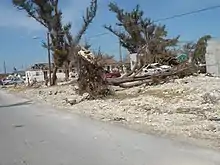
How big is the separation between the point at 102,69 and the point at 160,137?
15.2m

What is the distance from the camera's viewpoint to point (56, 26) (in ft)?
165

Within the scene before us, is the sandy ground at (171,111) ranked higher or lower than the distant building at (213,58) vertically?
lower

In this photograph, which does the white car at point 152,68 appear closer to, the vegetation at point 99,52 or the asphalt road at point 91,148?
the vegetation at point 99,52

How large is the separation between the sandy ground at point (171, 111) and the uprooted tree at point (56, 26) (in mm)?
25908

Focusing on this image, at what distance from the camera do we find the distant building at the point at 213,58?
32.2m

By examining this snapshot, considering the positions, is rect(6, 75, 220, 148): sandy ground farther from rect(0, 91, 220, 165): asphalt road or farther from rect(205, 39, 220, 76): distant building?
rect(205, 39, 220, 76): distant building

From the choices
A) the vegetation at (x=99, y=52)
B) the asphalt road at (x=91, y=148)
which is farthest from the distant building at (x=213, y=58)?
the asphalt road at (x=91, y=148)

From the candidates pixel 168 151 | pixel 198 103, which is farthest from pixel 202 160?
pixel 198 103

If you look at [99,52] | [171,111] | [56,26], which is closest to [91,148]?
[171,111]

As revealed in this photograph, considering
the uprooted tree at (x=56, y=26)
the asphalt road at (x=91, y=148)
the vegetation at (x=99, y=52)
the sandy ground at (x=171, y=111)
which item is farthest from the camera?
the uprooted tree at (x=56, y=26)

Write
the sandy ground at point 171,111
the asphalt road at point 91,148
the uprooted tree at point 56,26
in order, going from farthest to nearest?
the uprooted tree at point 56,26 → the sandy ground at point 171,111 → the asphalt road at point 91,148

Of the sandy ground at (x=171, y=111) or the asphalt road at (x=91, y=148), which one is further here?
the sandy ground at (x=171, y=111)

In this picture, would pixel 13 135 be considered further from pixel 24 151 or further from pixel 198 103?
pixel 198 103

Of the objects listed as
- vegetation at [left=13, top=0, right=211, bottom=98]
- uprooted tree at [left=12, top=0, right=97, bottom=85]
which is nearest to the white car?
vegetation at [left=13, top=0, right=211, bottom=98]
